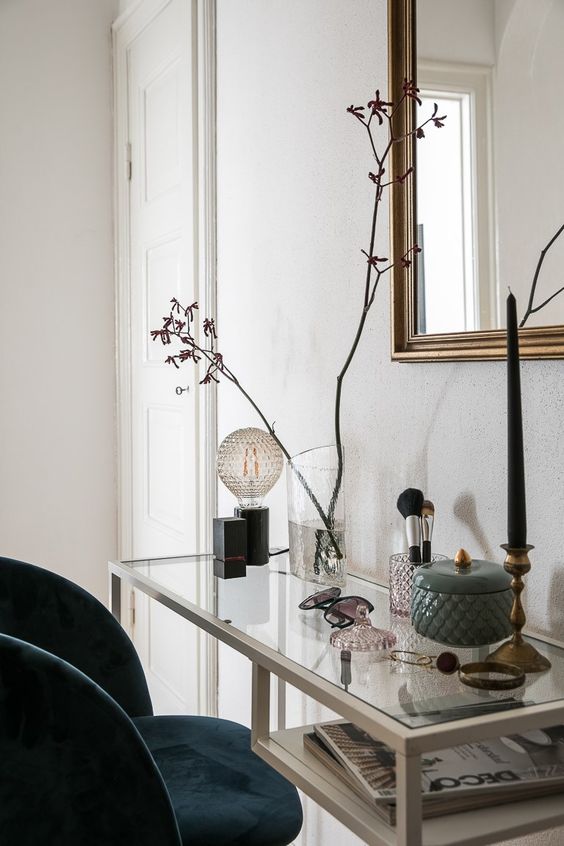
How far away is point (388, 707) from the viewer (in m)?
0.87

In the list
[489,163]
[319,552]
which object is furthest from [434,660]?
[489,163]

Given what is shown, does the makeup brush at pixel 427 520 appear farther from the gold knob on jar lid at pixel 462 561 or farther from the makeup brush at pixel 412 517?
the gold knob on jar lid at pixel 462 561

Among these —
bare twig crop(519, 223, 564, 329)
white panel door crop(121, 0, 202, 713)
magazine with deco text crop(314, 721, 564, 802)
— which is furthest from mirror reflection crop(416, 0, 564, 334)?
white panel door crop(121, 0, 202, 713)

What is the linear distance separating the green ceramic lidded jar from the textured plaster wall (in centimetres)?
17

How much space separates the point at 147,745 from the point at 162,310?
1409 mm

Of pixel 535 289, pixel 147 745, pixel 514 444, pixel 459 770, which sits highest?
pixel 535 289

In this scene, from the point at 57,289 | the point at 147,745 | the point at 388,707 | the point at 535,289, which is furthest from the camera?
the point at 57,289

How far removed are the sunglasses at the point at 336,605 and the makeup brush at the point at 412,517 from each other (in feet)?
0.33

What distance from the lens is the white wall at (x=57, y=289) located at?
2.76 m

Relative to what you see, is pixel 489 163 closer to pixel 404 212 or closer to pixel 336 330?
pixel 404 212

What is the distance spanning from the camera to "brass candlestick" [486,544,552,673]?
3.26 ft

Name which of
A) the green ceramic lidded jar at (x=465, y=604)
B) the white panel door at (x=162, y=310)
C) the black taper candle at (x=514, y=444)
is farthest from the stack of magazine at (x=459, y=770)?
the white panel door at (x=162, y=310)

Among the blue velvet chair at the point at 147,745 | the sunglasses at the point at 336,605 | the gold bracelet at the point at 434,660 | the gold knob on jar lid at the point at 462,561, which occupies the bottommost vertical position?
the blue velvet chair at the point at 147,745

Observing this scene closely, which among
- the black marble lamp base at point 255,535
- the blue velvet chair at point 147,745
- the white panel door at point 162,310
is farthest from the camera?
the white panel door at point 162,310
